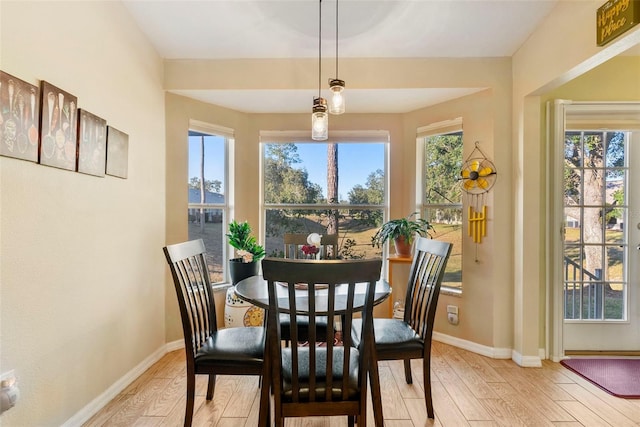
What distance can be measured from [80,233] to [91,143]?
520 millimetres

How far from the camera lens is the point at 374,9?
7.37 ft

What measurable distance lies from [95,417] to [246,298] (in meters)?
1.18

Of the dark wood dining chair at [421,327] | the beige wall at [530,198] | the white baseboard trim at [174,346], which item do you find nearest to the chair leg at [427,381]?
the dark wood dining chair at [421,327]

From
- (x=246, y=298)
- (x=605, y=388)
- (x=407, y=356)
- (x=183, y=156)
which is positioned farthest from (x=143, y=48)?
(x=605, y=388)

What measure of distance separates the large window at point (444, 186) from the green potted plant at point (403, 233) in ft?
0.57

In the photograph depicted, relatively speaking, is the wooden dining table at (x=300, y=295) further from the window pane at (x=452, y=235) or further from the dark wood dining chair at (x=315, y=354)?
the window pane at (x=452, y=235)

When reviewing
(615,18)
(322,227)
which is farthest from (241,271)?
(615,18)

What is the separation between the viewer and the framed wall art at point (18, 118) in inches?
52.5

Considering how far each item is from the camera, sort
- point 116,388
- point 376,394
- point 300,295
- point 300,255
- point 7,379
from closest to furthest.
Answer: point 7,379, point 376,394, point 300,295, point 116,388, point 300,255

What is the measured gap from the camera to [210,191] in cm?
324

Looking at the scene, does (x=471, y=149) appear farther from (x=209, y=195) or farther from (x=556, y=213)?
(x=209, y=195)

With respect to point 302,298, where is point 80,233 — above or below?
above

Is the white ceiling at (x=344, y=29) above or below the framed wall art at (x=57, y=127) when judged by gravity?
above

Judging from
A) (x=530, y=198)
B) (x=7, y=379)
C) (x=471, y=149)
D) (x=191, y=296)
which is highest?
(x=471, y=149)
